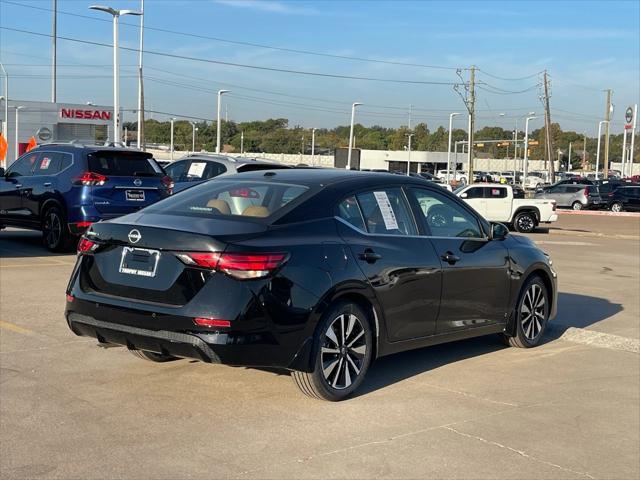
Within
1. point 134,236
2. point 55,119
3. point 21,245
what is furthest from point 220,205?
point 55,119

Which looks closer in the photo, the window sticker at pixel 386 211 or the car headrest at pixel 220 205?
the car headrest at pixel 220 205

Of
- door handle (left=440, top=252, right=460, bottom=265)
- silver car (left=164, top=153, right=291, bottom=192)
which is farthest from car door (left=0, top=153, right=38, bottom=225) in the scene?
door handle (left=440, top=252, right=460, bottom=265)

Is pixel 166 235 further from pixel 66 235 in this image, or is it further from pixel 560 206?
pixel 560 206

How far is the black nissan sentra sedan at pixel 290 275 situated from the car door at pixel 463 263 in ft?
0.05

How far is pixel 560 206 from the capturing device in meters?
47.4

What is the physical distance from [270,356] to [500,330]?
302cm

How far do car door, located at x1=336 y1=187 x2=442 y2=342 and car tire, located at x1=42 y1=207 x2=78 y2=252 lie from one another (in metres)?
8.48

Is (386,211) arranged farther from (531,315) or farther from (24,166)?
(24,166)

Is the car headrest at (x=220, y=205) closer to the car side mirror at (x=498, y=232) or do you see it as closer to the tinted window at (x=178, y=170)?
the car side mirror at (x=498, y=232)

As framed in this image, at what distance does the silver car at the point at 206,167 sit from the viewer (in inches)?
578

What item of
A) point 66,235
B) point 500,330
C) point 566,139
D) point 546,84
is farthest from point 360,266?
point 566,139

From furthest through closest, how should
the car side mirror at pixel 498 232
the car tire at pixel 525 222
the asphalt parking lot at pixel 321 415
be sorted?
the car tire at pixel 525 222, the car side mirror at pixel 498 232, the asphalt parking lot at pixel 321 415

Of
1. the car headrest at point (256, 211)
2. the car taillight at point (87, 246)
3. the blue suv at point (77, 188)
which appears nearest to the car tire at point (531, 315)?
the car headrest at point (256, 211)

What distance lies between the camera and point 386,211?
6203mm
